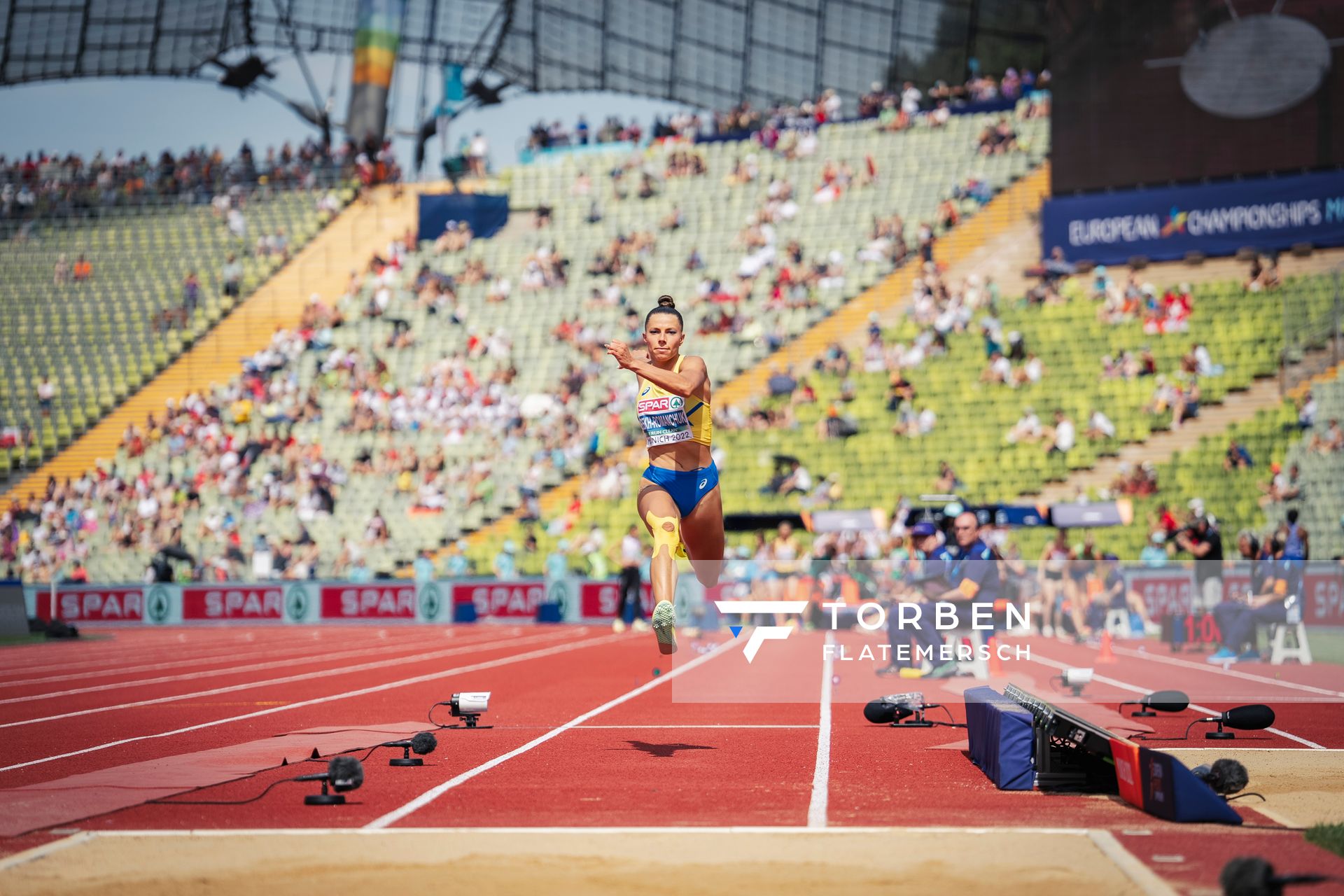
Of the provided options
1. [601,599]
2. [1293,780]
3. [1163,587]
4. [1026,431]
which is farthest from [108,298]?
[1293,780]

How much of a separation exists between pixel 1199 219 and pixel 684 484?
2365 centimetres

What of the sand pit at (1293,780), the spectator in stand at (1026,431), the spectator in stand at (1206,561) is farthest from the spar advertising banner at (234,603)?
the sand pit at (1293,780)

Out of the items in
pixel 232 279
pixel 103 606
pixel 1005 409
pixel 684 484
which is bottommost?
pixel 103 606

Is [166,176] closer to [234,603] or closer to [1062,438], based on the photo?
[234,603]

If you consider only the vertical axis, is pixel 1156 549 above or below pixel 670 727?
above

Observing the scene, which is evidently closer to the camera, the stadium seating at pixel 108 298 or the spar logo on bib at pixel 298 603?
the spar logo on bib at pixel 298 603

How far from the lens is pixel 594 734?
9.62m

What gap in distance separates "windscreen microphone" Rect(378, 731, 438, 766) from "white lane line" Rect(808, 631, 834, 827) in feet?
7.42

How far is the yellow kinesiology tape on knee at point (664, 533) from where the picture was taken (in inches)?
321

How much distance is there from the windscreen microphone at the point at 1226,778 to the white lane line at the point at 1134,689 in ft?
8.48

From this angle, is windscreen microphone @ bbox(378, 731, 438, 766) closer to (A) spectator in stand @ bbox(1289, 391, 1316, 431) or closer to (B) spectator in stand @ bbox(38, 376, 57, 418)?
(A) spectator in stand @ bbox(1289, 391, 1316, 431)

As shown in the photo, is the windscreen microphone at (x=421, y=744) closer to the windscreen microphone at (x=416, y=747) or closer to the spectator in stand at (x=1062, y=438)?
the windscreen microphone at (x=416, y=747)

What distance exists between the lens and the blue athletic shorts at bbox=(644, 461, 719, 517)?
28.0 feet

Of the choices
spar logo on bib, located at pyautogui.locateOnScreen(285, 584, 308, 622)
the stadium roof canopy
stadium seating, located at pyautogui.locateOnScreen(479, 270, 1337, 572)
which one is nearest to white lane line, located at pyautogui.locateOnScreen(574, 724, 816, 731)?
stadium seating, located at pyautogui.locateOnScreen(479, 270, 1337, 572)
